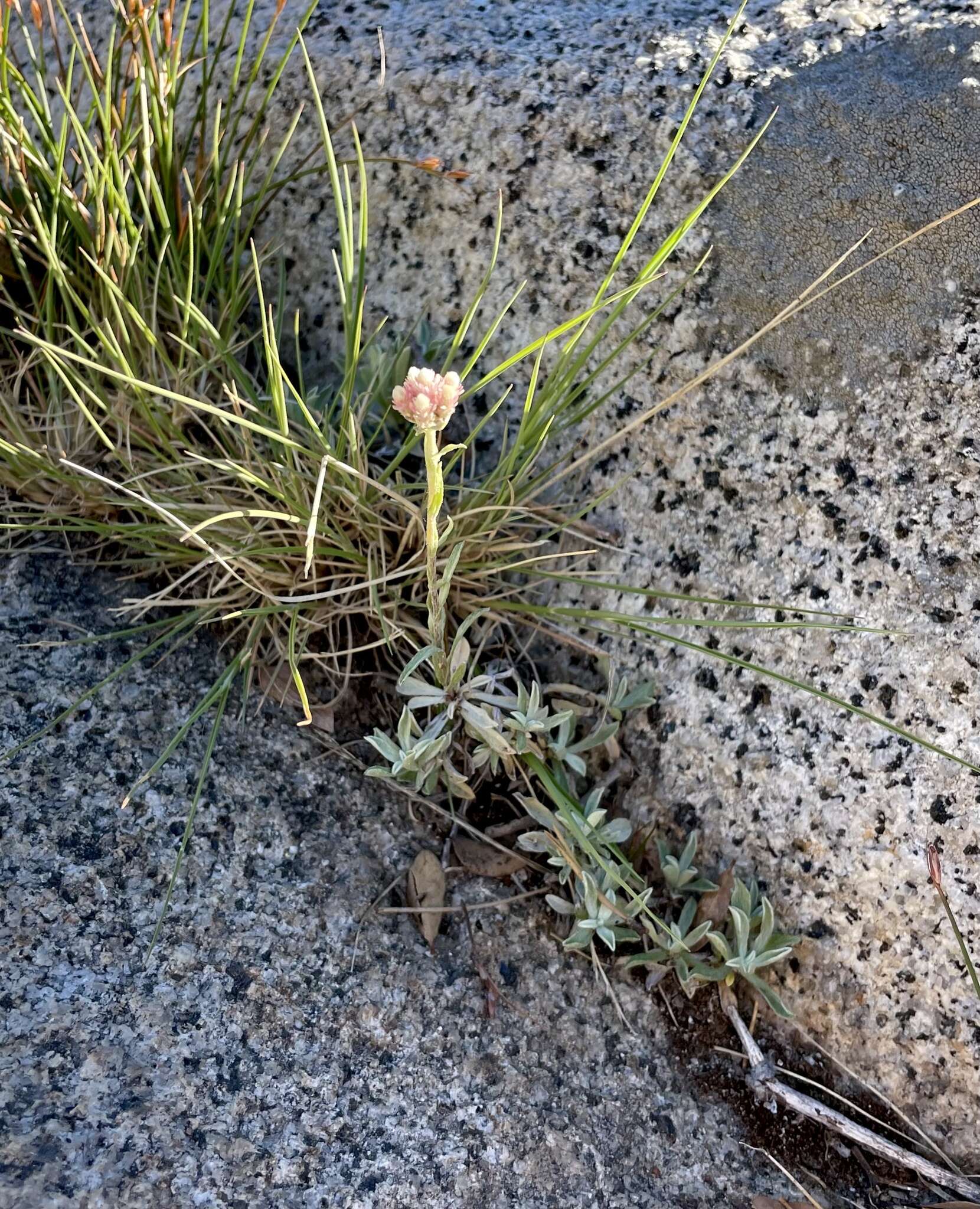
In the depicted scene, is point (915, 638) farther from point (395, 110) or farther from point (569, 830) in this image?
point (395, 110)

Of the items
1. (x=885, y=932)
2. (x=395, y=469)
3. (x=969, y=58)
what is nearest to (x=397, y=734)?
(x=395, y=469)

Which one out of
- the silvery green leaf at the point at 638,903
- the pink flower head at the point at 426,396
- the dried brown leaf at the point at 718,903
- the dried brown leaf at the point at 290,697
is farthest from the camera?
the dried brown leaf at the point at 290,697

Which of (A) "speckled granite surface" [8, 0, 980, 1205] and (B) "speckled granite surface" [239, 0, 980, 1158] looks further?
(B) "speckled granite surface" [239, 0, 980, 1158]

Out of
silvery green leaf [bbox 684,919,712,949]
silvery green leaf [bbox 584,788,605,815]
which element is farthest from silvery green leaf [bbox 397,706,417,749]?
silvery green leaf [bbox 684,919,712,949]

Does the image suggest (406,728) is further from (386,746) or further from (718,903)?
(718,903)

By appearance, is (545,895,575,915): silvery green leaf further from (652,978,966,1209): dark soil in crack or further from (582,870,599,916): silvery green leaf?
(652,978,966,1209): dark soil in crack

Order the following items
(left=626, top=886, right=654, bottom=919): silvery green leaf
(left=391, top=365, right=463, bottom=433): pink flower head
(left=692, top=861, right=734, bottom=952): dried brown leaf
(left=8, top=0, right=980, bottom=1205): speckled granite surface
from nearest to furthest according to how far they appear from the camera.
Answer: (left=391, top=365, right=463, bottom=433): pink flower head → (left=8, top=0, right=980, bottom=1205): speckled granite surface → (left=626, top=886, right=654, bottom=919): silvery green leaf → (left=692, top=861, right=734, bottom=952): dried brown leaf

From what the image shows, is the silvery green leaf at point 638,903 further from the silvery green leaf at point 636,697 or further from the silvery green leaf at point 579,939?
the silvery green leaf at point 636,697

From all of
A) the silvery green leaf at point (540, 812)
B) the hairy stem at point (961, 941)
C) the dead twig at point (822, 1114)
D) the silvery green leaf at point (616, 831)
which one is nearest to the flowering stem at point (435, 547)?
the silvery green leaf at point (540, 812)
